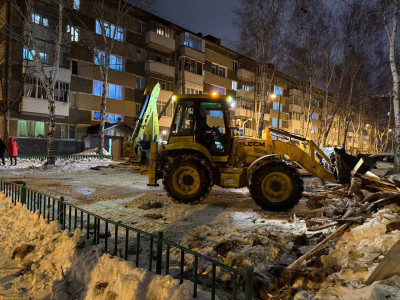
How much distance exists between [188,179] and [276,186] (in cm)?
246

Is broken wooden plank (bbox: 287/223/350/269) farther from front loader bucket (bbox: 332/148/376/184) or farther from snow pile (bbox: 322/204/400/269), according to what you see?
front loader bucket (bbox: 332/148/376/184)

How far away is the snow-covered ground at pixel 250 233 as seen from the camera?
396 centimetres

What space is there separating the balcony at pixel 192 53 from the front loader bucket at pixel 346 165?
27863 mm

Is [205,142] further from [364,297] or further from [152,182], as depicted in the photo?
[364,297]

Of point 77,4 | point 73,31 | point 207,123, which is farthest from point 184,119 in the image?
point 77,4

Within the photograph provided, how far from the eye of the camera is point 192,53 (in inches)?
1353

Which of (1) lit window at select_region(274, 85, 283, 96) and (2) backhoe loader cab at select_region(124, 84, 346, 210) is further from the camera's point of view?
(1) lit window at select_region(274, 85, 283, 96)

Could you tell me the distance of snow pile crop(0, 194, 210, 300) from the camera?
3459 millimetres

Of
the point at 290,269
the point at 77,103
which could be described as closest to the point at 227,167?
the point at 290,269

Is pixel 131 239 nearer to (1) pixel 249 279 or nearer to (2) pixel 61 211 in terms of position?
(2) pixel 61 211

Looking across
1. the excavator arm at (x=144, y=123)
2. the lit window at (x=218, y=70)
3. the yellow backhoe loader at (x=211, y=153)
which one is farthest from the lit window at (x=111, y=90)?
the yellow backhoe loader at (x=211, y=153)

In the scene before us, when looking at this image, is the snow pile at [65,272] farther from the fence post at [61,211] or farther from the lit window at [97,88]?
the lit window at [97,88]

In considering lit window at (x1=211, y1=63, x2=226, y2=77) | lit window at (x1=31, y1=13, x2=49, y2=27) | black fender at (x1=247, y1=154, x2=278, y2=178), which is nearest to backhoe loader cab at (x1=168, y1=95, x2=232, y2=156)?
black fender at (x1=247, y1=154, x2=278, y2=178)

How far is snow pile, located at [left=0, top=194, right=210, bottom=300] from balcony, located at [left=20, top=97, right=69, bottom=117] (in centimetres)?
2068
